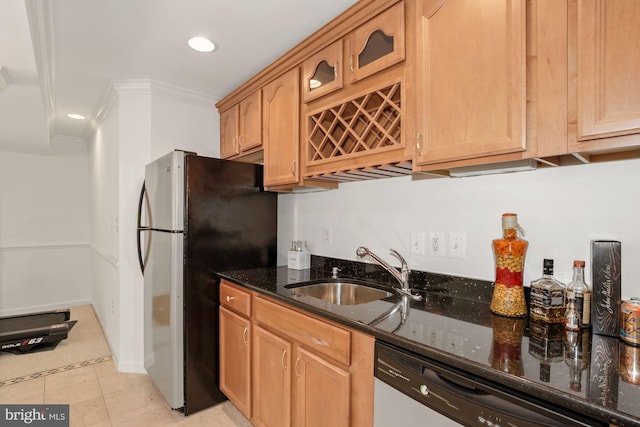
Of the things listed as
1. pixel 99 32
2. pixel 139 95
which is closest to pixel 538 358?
pixel 99 32

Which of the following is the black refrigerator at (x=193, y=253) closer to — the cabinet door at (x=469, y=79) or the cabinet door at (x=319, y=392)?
the cabinet door at (x=319, y=392)

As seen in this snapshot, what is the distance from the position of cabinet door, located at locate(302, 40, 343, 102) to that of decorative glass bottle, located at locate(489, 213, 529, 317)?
3.42 ft

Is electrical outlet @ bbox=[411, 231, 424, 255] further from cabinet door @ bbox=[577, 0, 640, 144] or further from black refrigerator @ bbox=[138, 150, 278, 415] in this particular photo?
black refrigerator @ bbox=[138, 150, 278, 415]

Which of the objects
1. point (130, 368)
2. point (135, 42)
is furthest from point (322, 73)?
point (130, 368)

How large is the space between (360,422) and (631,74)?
136 cm

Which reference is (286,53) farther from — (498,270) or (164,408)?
(164,408)

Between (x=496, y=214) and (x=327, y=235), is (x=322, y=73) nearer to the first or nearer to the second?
(x=327, y=235)

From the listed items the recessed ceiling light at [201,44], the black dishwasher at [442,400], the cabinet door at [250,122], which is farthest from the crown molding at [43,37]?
the black dishwasher at [442,400]

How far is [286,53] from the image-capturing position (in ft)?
6.66

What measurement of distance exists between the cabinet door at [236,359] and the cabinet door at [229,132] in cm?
130

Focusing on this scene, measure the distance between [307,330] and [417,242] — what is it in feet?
2.40

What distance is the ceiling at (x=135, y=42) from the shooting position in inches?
64.2

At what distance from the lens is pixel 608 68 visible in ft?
2.93

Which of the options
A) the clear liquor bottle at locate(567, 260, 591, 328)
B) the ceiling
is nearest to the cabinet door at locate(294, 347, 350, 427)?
the clear liquor bottle at locate(567, 260, 591, 328)
